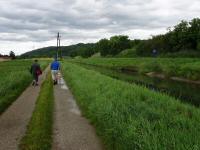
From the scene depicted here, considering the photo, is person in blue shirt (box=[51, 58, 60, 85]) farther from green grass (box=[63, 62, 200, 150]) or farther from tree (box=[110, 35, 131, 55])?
tree (box=[110, 35, 131, 55])

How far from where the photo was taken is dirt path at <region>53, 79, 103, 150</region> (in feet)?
29.6

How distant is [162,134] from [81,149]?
93.6 inches

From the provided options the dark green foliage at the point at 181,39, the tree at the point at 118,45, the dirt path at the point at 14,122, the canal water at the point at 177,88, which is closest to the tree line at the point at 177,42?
the dark green foliage at the point at 181,39

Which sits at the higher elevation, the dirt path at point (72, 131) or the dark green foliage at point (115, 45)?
the dark green foliage at point (115, 45)

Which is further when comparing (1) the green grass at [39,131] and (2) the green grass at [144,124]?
(1) the green grass at [39,131]

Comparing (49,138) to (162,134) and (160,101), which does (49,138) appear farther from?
(160,101)

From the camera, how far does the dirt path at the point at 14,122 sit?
9352 mm

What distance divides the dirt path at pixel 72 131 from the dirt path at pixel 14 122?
3.24 feet

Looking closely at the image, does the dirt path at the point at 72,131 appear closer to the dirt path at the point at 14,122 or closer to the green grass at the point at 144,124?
the green grass at the point at 144,124

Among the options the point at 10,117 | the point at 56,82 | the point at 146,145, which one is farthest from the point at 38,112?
the point at 56,82

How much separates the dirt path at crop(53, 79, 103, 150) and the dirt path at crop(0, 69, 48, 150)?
99 cm

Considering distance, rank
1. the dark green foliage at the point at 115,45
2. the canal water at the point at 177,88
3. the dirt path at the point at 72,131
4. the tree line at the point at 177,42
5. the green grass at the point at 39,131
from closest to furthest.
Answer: the green grass at the point at 39,131 → the dirt path at the point at 72,131 → the canal water at the point at 177,88 → the tree line at the point at 177,42 → the dark green foliage at the point at 115,45

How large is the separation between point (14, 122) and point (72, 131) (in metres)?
2.40

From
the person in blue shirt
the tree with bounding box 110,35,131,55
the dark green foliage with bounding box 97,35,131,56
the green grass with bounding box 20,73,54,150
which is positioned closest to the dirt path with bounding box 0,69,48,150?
the green grass with bounding box 20,73,54,150
